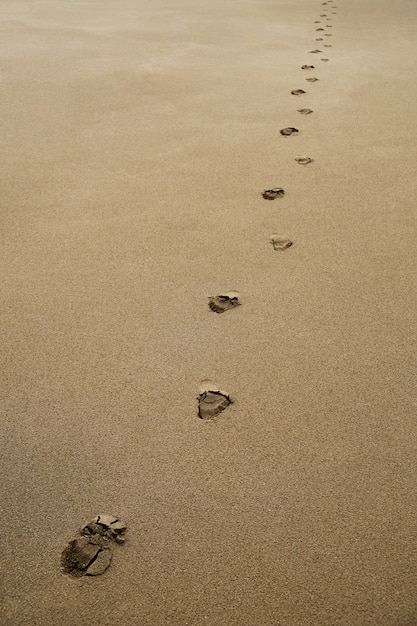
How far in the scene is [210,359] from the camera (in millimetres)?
1376

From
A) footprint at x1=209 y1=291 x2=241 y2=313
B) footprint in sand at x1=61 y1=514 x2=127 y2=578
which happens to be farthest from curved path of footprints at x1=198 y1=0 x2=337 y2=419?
footprint in sand at x1=61 y1=514 x2=127 y2=578

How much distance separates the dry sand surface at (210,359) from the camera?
0.94 m

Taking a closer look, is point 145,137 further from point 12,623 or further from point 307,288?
point 12,623

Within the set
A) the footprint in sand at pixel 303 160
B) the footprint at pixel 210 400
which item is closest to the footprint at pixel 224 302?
the footprint at pixel 210 400

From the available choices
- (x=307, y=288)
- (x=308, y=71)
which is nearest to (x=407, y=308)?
(x=307, y=288)

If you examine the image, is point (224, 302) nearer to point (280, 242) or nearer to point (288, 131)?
point (280, 242)

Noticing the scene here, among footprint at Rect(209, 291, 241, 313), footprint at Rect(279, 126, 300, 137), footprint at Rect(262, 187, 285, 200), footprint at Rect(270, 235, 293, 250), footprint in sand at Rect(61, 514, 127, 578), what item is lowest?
footprint in sand at Rect(61, 514, 127, 578)

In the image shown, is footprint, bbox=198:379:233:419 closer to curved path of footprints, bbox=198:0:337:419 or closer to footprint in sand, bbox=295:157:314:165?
curved path of footprints, bbox=198:0:337:419

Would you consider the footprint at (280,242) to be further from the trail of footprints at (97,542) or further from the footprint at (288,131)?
the footprint at (288,131)

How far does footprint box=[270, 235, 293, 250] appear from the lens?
182 cm

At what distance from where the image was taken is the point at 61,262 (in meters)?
1.75

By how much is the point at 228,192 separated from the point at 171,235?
0.42 metres

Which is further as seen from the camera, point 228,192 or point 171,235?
point 228,192

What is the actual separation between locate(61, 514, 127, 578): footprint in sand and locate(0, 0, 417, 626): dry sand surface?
2 centimetres
